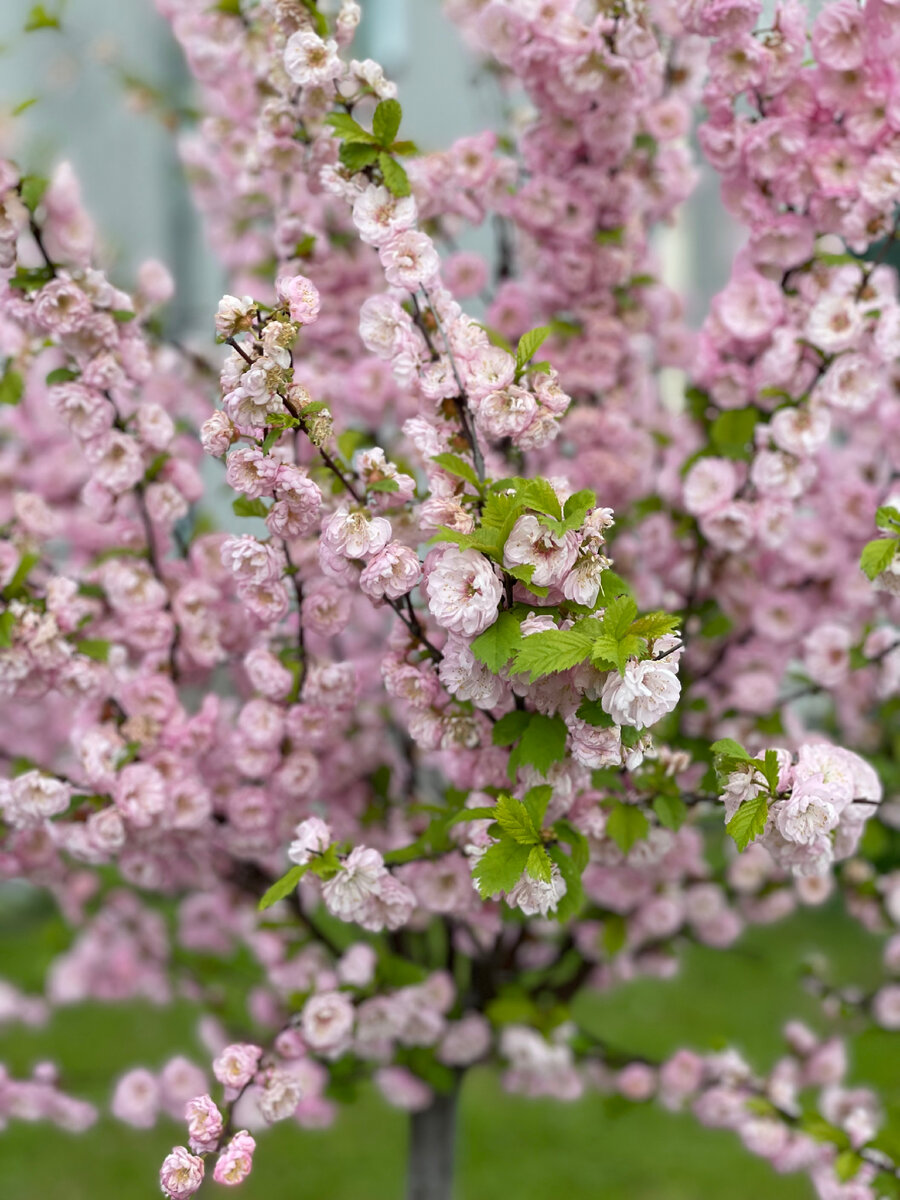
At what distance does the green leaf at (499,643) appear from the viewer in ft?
3.00

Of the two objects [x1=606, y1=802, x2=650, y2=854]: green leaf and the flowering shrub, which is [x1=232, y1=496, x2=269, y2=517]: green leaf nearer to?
the flowering shrub

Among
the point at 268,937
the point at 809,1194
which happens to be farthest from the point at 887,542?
the point at 809,1194

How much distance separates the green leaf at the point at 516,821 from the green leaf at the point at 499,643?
5.4 inches

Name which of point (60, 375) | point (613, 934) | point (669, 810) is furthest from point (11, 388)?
point (613, 934)

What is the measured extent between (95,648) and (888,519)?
88 centimetres

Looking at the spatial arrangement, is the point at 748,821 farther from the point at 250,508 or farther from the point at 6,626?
the point at 6,626

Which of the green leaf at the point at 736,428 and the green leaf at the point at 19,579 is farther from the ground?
the green leaf at the point at 736,428

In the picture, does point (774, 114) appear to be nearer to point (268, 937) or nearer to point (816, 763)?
point (816, 763)

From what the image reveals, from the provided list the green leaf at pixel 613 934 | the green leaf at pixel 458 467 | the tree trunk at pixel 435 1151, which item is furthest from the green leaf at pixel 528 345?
the tree trunk at pixel 435 1151

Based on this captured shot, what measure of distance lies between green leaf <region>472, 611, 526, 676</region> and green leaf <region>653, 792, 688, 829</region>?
33 cm

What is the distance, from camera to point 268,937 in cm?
187

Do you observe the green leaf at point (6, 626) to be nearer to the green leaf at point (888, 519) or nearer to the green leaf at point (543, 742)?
the green leaf at point (543, 742)

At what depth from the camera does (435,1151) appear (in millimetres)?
1777

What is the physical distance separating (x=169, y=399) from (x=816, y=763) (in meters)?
1.13
